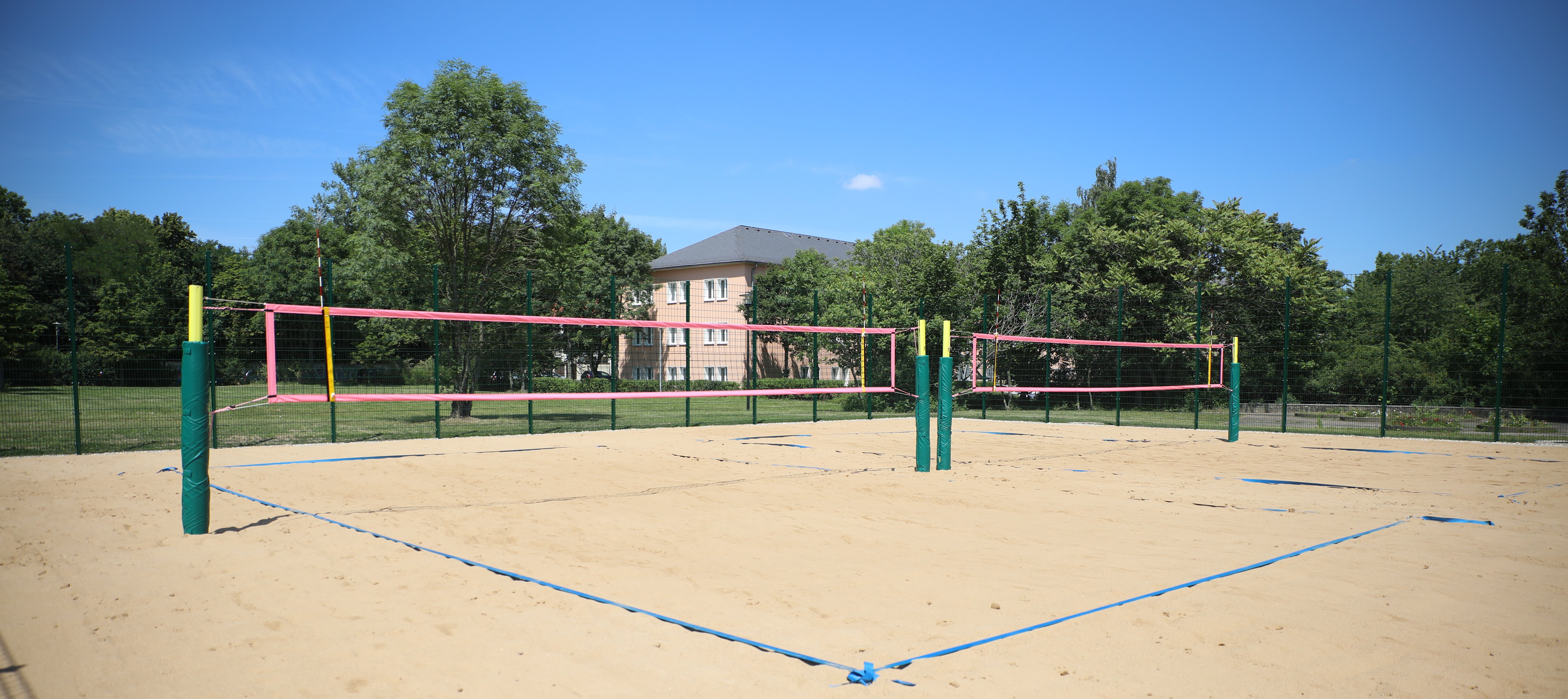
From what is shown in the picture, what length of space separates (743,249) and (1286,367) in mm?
27446

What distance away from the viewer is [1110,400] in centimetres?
2120

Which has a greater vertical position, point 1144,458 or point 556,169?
point 556,169

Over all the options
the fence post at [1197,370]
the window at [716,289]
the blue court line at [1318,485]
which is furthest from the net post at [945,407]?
the window at [716,289]

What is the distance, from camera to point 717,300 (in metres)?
38.2

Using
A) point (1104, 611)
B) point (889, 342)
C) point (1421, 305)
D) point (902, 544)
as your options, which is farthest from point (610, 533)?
point (1421, 305)

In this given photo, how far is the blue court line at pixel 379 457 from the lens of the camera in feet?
28.6

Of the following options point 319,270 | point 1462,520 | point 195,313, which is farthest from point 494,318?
point 1462,520

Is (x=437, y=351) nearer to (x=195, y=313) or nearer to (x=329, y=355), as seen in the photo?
(x=329, y=355)

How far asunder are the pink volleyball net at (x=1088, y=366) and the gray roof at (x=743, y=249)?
17360 mm

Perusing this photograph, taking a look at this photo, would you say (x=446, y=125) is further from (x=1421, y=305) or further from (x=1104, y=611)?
(x=1421, y=305)

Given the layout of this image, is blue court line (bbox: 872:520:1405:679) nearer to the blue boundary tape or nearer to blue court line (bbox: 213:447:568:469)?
the blue boundary tape

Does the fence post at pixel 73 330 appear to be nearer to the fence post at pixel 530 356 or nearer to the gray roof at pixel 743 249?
the fence post at pixel 530 356

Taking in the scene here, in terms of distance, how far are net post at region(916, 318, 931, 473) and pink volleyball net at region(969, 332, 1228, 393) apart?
318 inches

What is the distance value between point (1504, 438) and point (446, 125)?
19.2 meters
